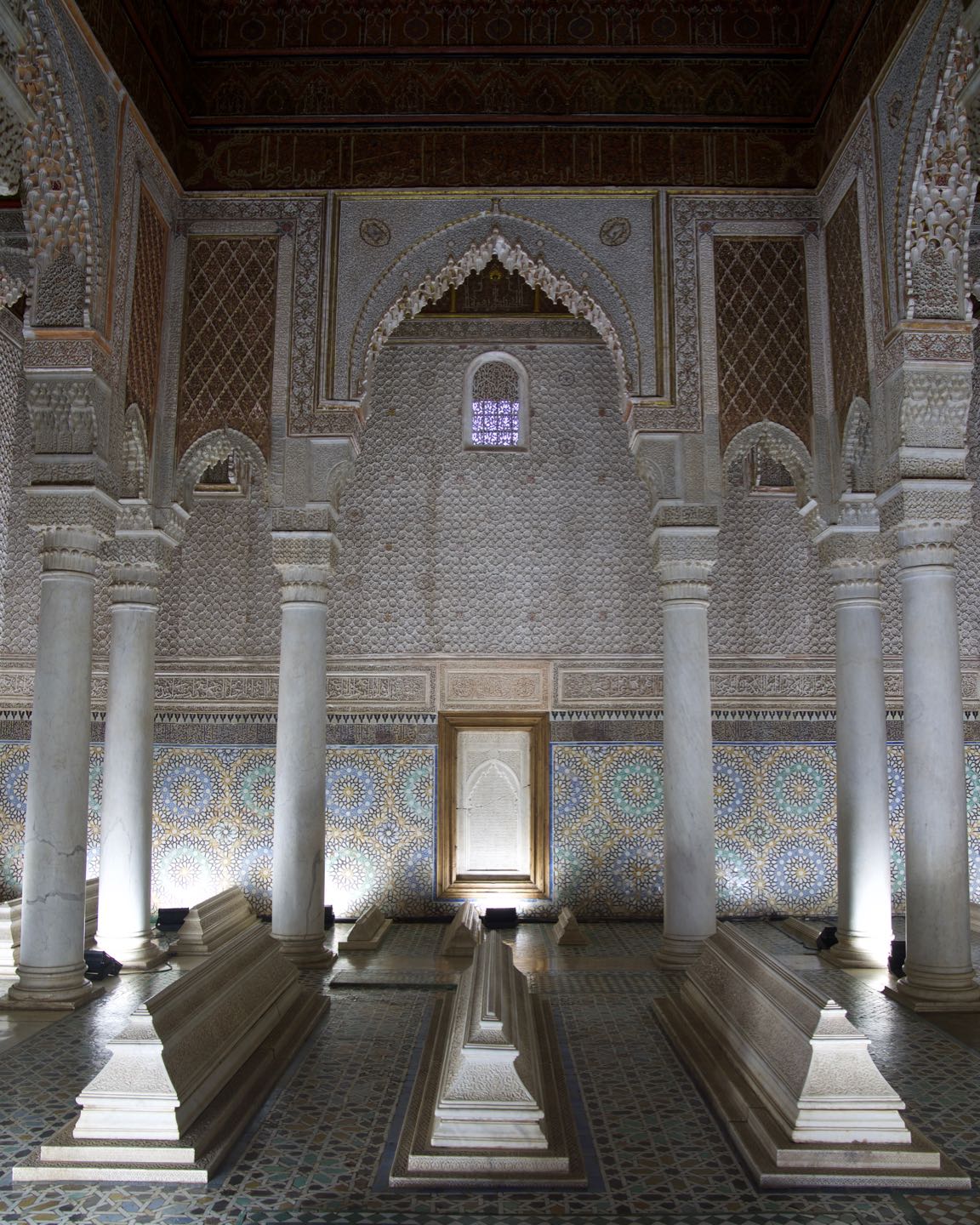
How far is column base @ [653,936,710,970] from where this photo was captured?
23.0ft

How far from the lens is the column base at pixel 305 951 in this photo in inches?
281

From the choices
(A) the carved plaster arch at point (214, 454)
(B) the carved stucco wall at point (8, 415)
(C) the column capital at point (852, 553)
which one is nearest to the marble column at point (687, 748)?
(C) the column capital at point (852, 553)

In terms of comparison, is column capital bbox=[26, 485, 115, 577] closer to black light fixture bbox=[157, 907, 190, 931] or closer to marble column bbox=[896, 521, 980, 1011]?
black light fixture bbox=[157, 907, 190, 931]

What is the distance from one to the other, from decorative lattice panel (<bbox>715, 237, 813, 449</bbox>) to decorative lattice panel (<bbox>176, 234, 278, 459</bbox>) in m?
3.21

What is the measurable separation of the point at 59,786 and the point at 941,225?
20.0 feet

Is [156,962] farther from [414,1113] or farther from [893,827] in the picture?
[893,827]

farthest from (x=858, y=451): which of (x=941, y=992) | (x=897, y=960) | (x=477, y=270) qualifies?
(x=941, y=992)

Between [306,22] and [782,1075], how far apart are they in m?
7.42

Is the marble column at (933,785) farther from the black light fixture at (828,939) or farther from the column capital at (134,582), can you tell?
the column capital at (134,582)

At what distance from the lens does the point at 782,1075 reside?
3.86m

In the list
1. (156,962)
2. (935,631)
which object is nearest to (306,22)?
(935,631)

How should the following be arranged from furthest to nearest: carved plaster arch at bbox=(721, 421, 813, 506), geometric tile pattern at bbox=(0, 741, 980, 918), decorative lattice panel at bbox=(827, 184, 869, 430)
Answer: geometric tile pattern at bbox=(0, 741, 980, 918) < carved plaster arch at bbox=(721, 421, 813, 506) < decorative lattice panel at bbox=(827, 184, 869, 430)

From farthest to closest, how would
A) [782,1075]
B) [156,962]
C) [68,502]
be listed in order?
[156,962]
[68,502]
[782,1075]

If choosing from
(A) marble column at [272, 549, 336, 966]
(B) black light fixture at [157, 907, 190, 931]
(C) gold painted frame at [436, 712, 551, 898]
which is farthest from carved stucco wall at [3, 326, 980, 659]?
(B) black light fixture at [157, 907, 190, 931]
